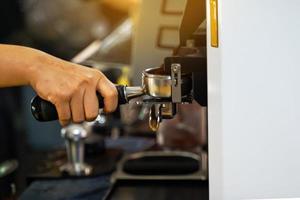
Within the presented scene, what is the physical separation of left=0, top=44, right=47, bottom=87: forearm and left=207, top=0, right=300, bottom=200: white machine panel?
29cm

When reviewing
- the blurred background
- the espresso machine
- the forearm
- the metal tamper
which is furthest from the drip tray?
the forearm

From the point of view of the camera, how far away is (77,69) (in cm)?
66

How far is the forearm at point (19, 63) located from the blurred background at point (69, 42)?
1.45ft

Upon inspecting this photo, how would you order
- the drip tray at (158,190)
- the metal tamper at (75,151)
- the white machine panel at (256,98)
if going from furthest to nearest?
the metal tamper at (75,151) → the drip tray at (158,190) → the white machine panel at (256,98)

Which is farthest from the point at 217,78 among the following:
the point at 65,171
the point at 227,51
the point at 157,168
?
the point at 65,171

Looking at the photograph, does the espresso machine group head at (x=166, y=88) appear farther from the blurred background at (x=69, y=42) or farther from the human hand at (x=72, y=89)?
the blurred background at (x=69, y=42)

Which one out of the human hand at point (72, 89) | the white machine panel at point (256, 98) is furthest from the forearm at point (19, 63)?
the white machine panel at point (256, 98)

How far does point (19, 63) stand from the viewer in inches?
26.1

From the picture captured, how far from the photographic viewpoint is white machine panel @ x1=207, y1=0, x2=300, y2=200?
2.01 ft

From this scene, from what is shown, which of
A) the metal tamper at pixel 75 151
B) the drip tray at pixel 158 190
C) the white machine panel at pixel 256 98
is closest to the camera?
the white machine panel at pixel 256 98

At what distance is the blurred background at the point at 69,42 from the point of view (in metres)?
1.18

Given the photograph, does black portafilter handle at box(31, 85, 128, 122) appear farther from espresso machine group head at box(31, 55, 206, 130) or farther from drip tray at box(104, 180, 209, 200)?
drip tray at box(104, 180, 209, 200)

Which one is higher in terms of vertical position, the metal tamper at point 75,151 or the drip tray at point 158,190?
the metal tamper at point 75,151

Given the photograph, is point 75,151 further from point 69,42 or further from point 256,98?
point 256,98
